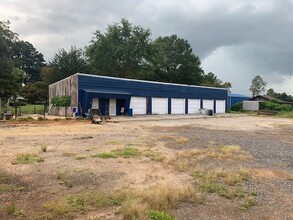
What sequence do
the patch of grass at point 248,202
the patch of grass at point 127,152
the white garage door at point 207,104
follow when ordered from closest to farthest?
the patch of grass at point 248,202 → the patch of grass at point 127,152 → the white garage door at point 207,104

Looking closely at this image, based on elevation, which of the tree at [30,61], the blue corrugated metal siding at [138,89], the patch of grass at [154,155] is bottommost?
the patch of grass at [154,155]

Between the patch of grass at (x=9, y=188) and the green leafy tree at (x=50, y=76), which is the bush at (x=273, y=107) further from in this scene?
the patch of grass at (x=9, y=188)

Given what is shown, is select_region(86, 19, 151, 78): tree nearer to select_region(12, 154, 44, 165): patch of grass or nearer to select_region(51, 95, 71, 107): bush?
select_region(51, 95, 71, 107): bush

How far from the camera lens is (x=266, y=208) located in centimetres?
564

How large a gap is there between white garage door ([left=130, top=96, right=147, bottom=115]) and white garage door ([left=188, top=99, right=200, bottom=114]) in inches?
358

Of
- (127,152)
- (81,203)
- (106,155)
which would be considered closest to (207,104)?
(127,152)

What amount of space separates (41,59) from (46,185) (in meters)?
104

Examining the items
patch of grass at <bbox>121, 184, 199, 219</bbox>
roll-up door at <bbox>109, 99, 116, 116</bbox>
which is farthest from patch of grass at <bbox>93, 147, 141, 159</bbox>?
roll-up door at <bbox>109, 99, 116, 116</bbox>

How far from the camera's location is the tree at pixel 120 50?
53306mm

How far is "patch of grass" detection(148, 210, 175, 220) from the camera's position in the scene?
15.8 ft

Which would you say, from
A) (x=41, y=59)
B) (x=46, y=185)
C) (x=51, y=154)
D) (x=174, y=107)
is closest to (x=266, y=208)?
(x=46, y=185)

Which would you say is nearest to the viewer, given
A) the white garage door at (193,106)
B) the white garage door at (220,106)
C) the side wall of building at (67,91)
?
the side wall of building at (67,91)

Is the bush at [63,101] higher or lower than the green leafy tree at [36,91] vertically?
lower

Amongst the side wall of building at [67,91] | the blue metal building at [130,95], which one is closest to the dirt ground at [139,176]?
the blue metal building at [130,95]
